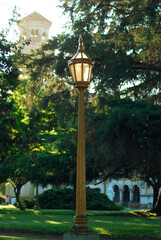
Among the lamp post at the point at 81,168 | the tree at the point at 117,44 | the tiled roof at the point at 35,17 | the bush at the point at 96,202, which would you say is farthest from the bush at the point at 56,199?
the tiled roof at the point at 35,17

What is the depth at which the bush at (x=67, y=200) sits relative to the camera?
118 feet


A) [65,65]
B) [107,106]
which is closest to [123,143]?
[107,106]

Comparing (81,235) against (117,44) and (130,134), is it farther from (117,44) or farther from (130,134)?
(117,44)

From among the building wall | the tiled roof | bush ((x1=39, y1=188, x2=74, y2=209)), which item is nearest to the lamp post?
bush ((x1=39, y1=188, x2=74, y2=209))

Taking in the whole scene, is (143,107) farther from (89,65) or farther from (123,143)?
(89,65)

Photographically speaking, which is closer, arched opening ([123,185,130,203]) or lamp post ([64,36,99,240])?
lamp post ([64,36,99,240])

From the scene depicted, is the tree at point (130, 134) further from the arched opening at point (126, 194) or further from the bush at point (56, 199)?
the arched opening at point (126, 194)

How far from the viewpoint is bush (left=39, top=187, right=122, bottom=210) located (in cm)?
3600

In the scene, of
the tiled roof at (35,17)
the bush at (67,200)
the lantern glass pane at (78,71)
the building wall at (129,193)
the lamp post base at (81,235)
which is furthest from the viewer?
the tiled roof at (35,17)

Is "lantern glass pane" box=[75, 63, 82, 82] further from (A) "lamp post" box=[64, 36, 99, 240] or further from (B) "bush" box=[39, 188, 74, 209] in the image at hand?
(B) "bush" box=[39, 188, 74, 209]

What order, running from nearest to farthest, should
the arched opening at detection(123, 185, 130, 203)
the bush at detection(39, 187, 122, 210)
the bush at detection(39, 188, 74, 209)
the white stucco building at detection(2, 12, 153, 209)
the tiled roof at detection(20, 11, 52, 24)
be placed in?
1. the bush at detection(39, 187, 122, 210)
2. the bush at detection(39, 188, 74, 209)
3. the white stucco building at detection(2, 12, 153, 209)
4. the arched opening at detection(123, 185, 130, 203)
5. the tiled roof at detection(20, 11, 52, 24)

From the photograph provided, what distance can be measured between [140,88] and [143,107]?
3.22 metres

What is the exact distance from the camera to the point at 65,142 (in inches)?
800

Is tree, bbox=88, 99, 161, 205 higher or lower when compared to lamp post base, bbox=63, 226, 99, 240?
higher
